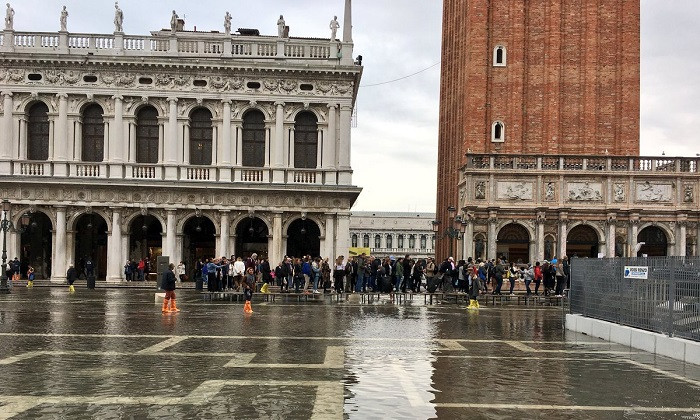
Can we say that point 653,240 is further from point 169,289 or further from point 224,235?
point 169,289

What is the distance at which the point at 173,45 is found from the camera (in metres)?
47.8

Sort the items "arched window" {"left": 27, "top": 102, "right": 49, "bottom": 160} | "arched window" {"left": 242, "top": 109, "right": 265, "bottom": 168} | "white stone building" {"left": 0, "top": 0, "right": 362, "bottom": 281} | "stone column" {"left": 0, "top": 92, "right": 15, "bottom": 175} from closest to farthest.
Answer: "stone column" {"left": 0, "top": 92, "right": 15, "bottom": 175}, "white stone building" {"left": 0, "top": 0, "right": 362, "bottom": 281}, "arched window" {"left": 27, "top": 102, "right": 49, "bottom": 160}, "arched window" {"left": 242, "top": 109, "right": 265, "bottom": 168}

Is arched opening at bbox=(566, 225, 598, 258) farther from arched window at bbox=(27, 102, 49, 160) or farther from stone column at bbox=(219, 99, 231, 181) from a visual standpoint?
arched window at bbox=(27, 102, 49, 160)

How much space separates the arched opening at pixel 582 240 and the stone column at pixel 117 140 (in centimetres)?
2585

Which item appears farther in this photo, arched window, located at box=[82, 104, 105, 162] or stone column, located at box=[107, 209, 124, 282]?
arched window, located at box=[82, 104, 105, 162]

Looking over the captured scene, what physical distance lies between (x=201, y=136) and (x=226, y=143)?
190 cm

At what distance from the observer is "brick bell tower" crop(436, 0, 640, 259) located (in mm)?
55188

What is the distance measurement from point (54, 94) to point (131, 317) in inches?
1108

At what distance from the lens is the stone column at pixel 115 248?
154 feet

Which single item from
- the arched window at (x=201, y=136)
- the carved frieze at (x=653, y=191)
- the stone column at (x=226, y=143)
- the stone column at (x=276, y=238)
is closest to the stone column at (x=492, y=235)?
the carved frieze at (x=653, y=191)

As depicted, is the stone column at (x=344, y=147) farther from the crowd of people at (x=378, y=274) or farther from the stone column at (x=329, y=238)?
the crowd of people at (x=378, y=274)

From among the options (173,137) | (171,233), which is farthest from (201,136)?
(171,233)

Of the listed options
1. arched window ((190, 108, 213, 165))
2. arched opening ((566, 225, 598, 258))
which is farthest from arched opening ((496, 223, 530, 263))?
arched window ((190, 108, 213, 165))

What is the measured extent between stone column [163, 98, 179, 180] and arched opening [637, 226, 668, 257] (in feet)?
88.3
